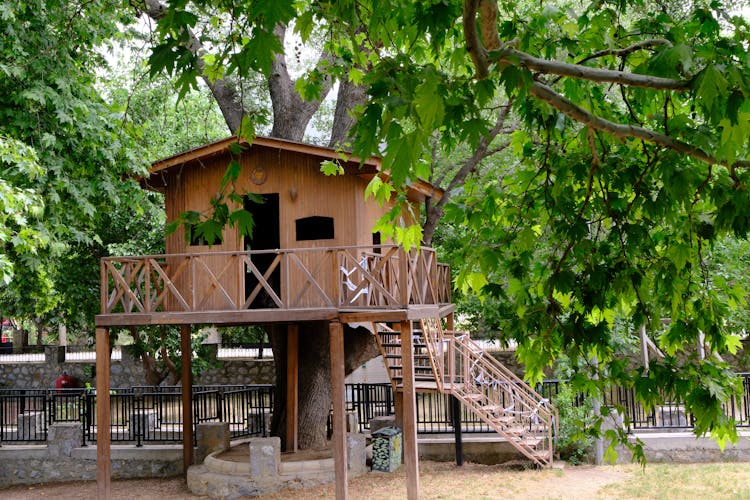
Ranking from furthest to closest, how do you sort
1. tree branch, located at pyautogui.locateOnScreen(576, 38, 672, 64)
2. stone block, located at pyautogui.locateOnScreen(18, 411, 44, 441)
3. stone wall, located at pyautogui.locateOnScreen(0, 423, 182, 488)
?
stone block, located at pyautogui.locateOnScreen(18, 411, 44, 441)
stone wall, located at pyautogui.locateOnScreen(0, 423, 182, 488)
tree branch, located at pyautogui.locateOnScreen(576, 38, 672, 64)

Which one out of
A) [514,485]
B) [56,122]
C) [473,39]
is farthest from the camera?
[514,485]

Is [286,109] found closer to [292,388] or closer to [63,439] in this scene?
[292,388]

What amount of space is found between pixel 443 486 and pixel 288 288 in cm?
485

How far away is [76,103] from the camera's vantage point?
44.1 ft

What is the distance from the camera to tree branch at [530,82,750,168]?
3.75 m

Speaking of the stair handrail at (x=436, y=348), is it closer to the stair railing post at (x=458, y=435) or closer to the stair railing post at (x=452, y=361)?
the stair railing post at (x=452, y=361)

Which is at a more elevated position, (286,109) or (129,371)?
(286,109)

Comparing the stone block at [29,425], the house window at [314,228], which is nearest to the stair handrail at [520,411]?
the house window at [314,228]

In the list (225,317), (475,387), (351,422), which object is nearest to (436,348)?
(475,387)

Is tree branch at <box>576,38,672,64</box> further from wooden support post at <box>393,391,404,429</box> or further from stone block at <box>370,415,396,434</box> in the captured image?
stone block at <box>370,415,396,434</box>

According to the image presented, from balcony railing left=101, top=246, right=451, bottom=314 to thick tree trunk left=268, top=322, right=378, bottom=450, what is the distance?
2.60 m

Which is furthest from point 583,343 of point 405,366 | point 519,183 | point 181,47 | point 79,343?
point 79,343

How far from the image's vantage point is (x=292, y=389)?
16.3 m

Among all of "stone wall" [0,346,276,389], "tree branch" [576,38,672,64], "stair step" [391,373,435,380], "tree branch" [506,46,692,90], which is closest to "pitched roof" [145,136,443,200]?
"stair step" [391,373,435,380]
